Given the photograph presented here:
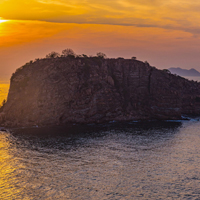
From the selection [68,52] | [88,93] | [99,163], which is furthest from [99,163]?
[68,52]

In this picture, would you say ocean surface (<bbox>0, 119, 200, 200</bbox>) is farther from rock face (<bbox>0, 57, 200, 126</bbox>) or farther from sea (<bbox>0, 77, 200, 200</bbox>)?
rock face (<bbox>0, 57, 200, 126</bbox>)

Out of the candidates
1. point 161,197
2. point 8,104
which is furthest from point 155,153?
point 8,104

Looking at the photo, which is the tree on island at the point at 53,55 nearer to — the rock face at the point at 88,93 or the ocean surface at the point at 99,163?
the rock face at the point at 88,93

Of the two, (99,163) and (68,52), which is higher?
(68,52)

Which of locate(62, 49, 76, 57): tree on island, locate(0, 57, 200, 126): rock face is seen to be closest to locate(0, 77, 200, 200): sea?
locate(0, 57, 200, 126): rock face

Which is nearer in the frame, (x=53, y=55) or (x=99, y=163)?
(x=99, y=163)

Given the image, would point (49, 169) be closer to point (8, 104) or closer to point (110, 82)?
point (8, 104)

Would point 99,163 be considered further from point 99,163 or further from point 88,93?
point 88,93
